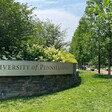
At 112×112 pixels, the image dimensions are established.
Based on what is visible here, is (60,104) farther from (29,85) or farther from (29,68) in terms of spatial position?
(29,68)

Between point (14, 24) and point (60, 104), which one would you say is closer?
point (60, 104)

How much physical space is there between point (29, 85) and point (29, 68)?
1.95ft

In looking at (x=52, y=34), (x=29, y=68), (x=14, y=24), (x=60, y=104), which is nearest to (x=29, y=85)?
(x=29, y=68)

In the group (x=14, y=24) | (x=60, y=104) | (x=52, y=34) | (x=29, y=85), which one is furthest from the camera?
(x=52, y=34)

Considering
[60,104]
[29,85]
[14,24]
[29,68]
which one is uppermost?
[14,24]

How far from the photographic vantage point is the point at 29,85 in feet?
32.7

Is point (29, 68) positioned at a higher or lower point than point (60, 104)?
higher

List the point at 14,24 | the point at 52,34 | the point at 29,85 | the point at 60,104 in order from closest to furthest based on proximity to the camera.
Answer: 1. the point at 60,104
2. the point at 29,85
3. the point at 14,24
4. the point at 52,34

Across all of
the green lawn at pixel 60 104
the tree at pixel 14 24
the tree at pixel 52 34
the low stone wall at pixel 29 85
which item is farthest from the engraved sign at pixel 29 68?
the tree at pixel 52 34

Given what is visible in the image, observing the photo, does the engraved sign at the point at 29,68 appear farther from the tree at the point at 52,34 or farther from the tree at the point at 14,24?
the tree at the point at 52,34

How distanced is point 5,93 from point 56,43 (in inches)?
862

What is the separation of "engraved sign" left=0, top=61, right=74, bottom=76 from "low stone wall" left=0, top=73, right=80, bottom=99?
152 millimetres

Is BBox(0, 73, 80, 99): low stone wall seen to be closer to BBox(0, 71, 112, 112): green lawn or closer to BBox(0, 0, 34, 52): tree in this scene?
BBox(0, 71, 112, 112): green lawn

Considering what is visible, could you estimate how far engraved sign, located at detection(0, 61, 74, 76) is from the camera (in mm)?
9250
